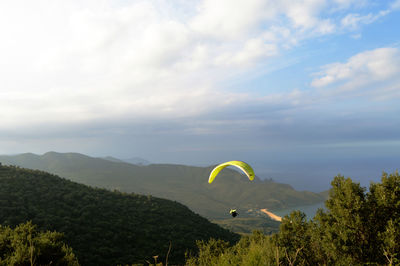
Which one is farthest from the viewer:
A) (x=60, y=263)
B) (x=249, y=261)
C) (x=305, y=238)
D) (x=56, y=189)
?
(x=56, y=189)

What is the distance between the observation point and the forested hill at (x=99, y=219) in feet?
165

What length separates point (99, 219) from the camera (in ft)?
211

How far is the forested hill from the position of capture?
165 ft

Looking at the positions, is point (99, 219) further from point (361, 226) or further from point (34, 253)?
point (361, 226)

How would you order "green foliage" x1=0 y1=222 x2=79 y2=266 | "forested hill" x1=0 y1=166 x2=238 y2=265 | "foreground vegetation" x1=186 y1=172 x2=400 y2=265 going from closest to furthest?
1. "green foliage" x1=0 y1=222 x2=79 y2=266
2. "foreground vegetation" x1=186 y1=172 x2=400 y2=265
3. "forested hill" x1=0 y1=166 x2=238 y2=265

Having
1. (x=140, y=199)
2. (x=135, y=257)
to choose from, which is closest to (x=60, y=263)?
(x=135, y=257)

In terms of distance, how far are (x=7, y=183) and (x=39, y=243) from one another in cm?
6890

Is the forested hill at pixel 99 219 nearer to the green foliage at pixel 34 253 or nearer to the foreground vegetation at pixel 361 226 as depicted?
the green foliage at pixel 34 253

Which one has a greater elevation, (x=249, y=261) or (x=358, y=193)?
(x=358, y=193)

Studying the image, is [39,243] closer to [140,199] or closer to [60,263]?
[60,263]

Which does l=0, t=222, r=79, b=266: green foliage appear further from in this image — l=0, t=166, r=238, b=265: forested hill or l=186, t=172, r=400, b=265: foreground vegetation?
l=0, t=166, r=238, b=265: forested hill

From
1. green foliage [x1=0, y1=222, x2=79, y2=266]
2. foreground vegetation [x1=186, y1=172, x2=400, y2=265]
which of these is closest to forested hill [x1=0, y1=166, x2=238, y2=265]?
green foliage [x1=0, y1=222, x2=79, y2=266]

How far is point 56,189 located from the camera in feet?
243

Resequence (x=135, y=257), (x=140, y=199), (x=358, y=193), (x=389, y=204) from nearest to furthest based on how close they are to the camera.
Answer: (x=389, y=204), (x=358, y=193), (x=135, y=257), (x=140, y=199)
